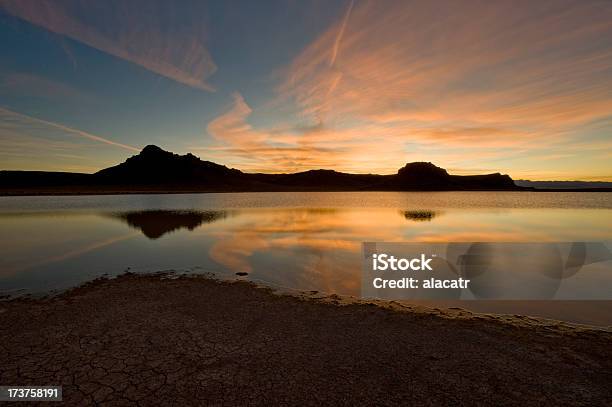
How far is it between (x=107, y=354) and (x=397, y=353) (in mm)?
6273

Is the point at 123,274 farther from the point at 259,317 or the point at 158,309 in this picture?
the point at 259,317

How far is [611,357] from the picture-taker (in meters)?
6.40

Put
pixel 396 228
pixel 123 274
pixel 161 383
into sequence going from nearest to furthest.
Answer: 1. pixel 161 383
2. pixel 123 274
3. pixel 396 228

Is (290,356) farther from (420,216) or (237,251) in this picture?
(420,216)

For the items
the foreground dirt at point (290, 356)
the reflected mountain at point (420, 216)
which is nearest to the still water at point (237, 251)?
the foreground dirt at point (290, 356)

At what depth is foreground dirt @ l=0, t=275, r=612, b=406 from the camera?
529 cm

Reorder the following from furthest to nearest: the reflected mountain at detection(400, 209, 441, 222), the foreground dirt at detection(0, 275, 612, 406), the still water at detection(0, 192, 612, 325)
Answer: the reflected mountain at detection(400, 209, 441, 222) < the still water at detection(0, 192, 612, 325) < the foreground dirt at detection(0, 275, 612, 406)

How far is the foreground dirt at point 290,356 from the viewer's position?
208 inches

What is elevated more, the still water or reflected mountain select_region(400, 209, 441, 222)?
reflected mountain select_region(400, 209, 441, 222)

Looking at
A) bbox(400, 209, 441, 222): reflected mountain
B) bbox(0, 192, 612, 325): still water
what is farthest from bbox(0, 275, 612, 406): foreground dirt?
bbox(400, 209, 441, 222): reflected mountain

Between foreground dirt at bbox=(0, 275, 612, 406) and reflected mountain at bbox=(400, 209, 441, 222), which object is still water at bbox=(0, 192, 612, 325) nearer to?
foreground dirt at bbox=(0, 275, 612, 406)

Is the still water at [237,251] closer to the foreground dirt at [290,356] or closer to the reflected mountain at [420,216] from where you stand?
the foreground dirt at [290,356]

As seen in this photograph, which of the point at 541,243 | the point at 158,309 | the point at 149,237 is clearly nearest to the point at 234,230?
the point at 149,237

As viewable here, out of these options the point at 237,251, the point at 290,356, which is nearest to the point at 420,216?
the point at 237,251
